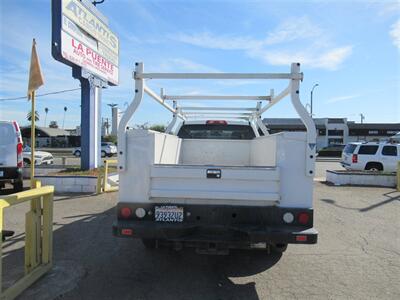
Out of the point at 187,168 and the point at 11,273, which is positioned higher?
the point at 187,168

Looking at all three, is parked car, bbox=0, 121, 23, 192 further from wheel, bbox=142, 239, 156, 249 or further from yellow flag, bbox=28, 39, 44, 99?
wheel, bbox=142, 239, 156, 249

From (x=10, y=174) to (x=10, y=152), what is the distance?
621 mm

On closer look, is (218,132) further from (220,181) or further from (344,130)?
(344,130)

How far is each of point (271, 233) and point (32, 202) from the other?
2935 millimetres

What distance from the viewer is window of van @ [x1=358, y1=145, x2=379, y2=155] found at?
18000 mm

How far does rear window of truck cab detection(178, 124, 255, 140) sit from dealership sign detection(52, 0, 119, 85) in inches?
228

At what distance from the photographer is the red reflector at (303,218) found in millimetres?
4066

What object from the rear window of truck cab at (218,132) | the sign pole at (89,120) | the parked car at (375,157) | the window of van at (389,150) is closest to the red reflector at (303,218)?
the rear window of truck cab at (218,132)

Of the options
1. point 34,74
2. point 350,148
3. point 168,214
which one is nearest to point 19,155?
point 34,74

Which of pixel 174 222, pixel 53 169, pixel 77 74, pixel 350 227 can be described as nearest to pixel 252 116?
pixel 350 227

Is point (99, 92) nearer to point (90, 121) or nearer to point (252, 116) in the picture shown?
point (90, 121)

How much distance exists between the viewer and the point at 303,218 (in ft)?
13.4

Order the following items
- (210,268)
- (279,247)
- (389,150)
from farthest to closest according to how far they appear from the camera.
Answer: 1. (389,150)
2. (210,268)
3. (279,247)

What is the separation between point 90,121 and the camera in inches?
518
